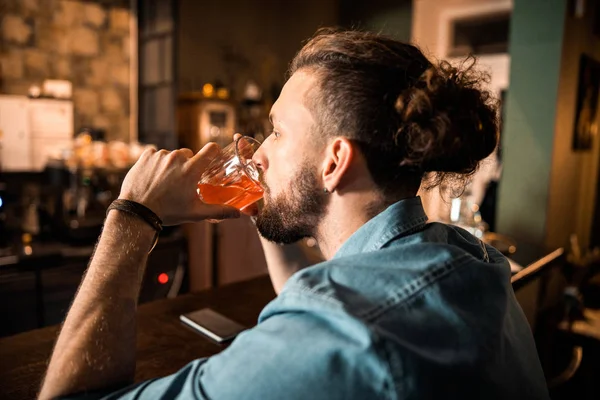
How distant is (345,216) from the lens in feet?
3.08

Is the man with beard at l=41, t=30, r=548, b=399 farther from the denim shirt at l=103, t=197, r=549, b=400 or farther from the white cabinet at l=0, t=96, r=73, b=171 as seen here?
the white cabinet at l=0, t=96, r=73, b=171

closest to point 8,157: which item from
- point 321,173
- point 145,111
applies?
point 145,111

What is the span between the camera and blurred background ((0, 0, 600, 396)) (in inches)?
100

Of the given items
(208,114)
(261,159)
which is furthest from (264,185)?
(208,114)

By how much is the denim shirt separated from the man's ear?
208mm

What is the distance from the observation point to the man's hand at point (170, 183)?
991 millimetres

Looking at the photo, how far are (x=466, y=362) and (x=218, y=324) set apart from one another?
72 centimetres

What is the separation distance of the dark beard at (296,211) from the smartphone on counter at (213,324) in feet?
0.91

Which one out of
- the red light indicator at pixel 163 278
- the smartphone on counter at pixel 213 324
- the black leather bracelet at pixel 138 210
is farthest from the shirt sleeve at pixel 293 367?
the red light indicator at pixel 163 278

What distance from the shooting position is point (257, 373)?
2.03 ft

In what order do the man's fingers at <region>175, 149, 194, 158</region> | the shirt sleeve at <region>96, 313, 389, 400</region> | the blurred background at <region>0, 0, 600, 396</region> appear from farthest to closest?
the blurred background at <region>0, 0, 600, 396</region> < the man's fingers at <region>175, 149, 194, 158</region> < the shirt sleeve at <region>96, 313, 389, 400</region>

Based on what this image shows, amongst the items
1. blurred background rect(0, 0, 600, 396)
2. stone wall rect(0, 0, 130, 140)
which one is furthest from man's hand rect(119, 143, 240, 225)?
stone wall rect(0, 0, 130, 140)

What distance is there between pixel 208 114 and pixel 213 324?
10.9 ft

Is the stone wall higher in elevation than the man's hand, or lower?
higher
